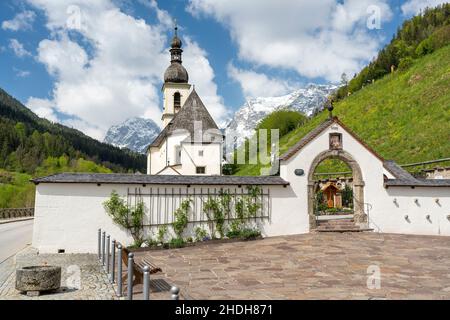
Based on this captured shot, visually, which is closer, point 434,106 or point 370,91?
point 434,106

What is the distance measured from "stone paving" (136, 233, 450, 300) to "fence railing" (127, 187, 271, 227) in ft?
4.29

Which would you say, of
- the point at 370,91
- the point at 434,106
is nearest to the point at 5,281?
the point at 434,106

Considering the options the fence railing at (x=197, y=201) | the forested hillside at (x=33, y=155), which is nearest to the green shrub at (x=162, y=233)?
the fence railing at (x=197, y=201)

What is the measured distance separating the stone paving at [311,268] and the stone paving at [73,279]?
152 cm

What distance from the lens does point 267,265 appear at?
34.1ft

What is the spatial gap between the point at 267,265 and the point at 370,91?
51.9 meters

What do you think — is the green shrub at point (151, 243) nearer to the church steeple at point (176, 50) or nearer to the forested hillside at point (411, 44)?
the church steeple at point (176, 50)

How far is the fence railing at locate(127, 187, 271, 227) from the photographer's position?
14203 millimetres

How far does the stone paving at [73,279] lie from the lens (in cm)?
733

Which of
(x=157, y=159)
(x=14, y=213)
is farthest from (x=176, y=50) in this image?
(x=14, y=213)

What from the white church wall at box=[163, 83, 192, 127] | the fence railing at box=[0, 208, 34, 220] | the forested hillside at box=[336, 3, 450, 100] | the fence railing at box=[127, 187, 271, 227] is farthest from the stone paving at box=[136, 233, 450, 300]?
the forested hillside at box=[336, 3, 450, 100]

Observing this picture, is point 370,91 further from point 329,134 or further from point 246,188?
point 246,188

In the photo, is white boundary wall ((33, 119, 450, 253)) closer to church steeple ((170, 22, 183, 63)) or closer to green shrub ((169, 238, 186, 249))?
green shrub ((169, 238, 186, 249))
